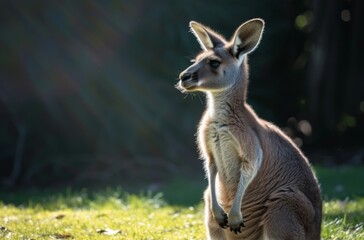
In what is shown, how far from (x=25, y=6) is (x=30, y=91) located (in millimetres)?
1675

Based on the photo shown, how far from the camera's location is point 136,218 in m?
7.15

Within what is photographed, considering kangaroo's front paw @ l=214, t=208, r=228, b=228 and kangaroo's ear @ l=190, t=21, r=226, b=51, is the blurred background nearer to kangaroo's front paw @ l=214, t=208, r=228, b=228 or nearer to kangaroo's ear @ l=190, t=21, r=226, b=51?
kangaroo's ear @ l=190, t=21, r=226, b=51

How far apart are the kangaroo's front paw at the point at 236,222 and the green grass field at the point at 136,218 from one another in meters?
1.05

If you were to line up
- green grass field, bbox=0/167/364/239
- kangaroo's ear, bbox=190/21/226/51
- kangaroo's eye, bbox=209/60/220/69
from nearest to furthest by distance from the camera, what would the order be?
kangaroo's eye, bbox=209/60/220/69, kangaroo's ear, bbox=190/21/226/51, green grass field, bbox=0/167/364/239

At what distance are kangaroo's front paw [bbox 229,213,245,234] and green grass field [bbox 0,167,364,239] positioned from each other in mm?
1051

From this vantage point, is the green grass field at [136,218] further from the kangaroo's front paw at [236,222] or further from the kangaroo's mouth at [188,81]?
the kangaroo's mouth at [188,81]

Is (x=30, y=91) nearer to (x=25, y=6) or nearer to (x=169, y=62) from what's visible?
(x=25, y=6)

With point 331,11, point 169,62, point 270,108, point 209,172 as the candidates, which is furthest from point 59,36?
point 209,172

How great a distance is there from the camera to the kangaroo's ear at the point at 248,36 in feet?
17.0

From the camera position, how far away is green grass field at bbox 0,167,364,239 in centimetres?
591

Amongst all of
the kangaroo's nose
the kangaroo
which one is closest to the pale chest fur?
the kangaroo

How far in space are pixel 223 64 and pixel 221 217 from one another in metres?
1.17

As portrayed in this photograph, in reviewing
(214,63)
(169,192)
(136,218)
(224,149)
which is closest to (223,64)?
(214,63)

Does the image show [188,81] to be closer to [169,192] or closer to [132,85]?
[169,192]
